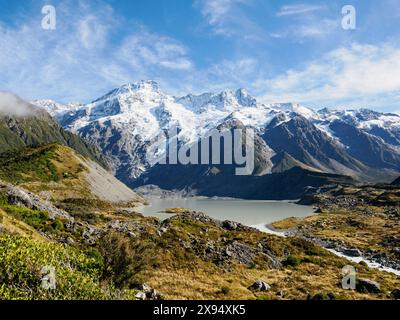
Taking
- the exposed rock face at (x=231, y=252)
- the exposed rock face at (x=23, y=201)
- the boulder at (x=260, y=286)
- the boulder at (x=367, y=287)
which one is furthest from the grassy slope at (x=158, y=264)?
the exposed rock face at (x=23, y=201)

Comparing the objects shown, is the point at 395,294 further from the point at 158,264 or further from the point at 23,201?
the point at 23,201

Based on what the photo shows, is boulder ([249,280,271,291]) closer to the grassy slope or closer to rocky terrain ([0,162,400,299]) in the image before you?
rocky terrain ([0,162,400,299])

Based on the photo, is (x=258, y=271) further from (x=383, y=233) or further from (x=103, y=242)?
(x=383, y=233)

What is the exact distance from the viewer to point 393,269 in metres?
63.8

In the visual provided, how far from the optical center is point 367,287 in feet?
149

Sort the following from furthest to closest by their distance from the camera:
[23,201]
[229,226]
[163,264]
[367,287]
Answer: [229,226], [23,201], [163,264], [367,287]

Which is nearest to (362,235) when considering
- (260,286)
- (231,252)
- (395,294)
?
(231,252)

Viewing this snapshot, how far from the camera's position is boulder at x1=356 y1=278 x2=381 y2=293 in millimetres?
44969

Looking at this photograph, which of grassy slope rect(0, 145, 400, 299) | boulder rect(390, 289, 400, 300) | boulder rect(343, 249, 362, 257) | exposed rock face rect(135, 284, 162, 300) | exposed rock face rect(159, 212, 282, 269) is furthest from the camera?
boulder rect(343, 249, 362, 257)

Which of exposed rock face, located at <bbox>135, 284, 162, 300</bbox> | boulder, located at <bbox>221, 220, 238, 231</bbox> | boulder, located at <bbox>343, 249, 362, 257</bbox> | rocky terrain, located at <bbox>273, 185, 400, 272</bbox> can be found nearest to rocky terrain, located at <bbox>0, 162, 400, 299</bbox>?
exposed rock face, located at <bbox>135, 284, 162, 300</bbox>

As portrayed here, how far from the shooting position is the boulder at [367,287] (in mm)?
44969

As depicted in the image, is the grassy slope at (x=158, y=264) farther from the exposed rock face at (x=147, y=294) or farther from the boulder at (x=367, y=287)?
the exposed rock face at (x=147, y=294)

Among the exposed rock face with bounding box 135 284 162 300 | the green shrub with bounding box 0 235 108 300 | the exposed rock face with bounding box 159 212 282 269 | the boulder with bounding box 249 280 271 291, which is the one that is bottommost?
the boulder with bounding box 249 280 271 291
